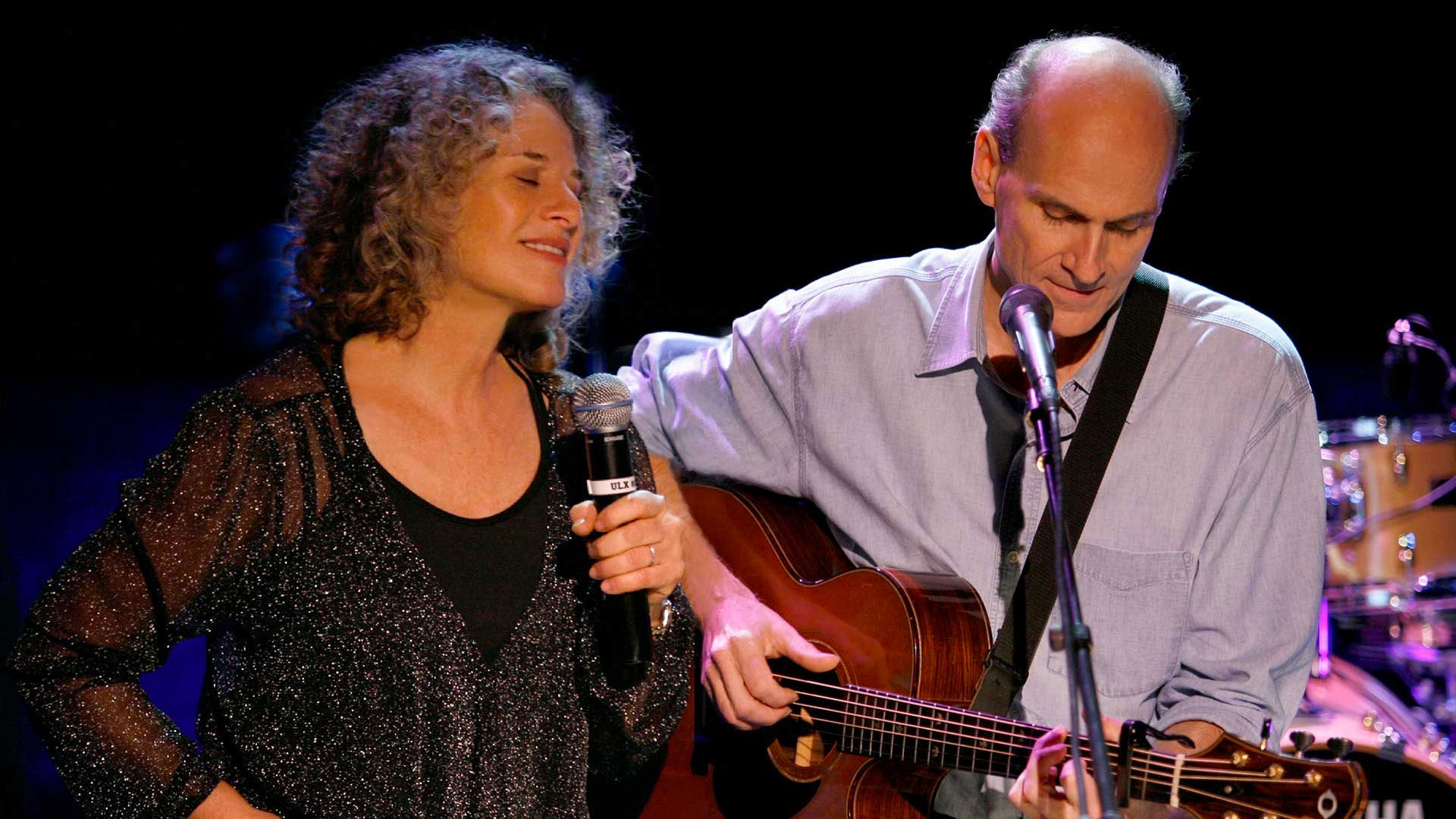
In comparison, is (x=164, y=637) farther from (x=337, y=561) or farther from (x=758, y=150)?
(x=758, y=150)

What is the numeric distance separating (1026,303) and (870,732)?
1.03 m

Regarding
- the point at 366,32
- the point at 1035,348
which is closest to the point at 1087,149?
the point at 1035,348

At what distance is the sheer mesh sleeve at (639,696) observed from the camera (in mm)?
2465

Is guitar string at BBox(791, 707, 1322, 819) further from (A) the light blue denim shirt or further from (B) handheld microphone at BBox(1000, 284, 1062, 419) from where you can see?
(B) handheld microphone at BBox(1000, 284, 1062, 419)

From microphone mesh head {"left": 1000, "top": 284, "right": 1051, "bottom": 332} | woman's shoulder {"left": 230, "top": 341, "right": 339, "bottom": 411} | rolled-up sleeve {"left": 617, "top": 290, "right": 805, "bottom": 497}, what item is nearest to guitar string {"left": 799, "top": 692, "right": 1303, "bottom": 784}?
rolled-up sleeve {"left": 617, "top": 290, "right": 805, "bottom": 497}

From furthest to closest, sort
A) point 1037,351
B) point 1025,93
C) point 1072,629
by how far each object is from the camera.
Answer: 1. point 1025,93
2. point 1037,351
3. point 1072,629

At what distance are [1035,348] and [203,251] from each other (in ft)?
8.10

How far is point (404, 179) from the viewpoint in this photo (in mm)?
2393

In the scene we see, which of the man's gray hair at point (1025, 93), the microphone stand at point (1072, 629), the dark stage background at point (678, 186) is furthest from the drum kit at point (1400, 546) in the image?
the microphone stand at point (1072, 629)

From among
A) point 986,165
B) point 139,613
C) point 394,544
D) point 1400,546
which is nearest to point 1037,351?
point 986,165

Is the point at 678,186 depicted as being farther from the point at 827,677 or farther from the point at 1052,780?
the point at 1052,780

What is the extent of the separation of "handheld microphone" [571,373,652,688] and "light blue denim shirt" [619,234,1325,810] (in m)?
0.84

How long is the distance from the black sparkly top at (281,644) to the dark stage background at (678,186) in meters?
1.24

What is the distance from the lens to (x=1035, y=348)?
1.92m
